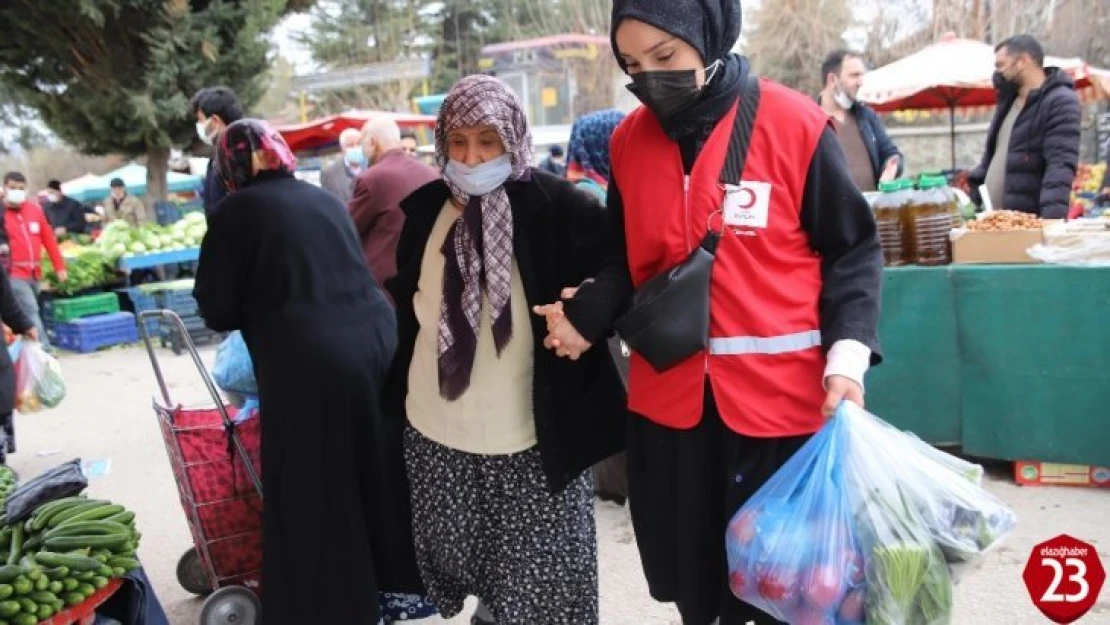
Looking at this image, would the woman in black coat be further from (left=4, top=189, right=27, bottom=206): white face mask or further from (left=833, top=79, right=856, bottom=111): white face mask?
(left=4, top=189, right=27, bottom=206): white face mask

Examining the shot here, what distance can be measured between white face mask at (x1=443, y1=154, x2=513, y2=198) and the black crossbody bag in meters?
0.63

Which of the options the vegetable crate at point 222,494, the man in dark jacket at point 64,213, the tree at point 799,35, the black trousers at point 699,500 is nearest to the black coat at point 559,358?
the black trousers at point 699,500

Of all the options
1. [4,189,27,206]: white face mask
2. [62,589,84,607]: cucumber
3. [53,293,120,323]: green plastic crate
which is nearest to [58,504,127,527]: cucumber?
[62,589,84,607]: cucumber

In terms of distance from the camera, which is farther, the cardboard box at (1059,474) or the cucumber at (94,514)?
the cardboard box at (1059,474)

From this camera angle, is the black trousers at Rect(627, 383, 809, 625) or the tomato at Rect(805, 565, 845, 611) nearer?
the tomato at Rect(805, 565, 845, 611)

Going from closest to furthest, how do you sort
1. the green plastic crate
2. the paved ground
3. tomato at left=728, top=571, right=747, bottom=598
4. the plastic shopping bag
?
1. tomato at left=728, top=571, right=747, bottom=598
2. the paved ground
3. the plastic shopping bag
4. the green plastic crate

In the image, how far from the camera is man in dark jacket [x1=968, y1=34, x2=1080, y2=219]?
5172 millimetres

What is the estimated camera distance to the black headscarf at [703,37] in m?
1.90

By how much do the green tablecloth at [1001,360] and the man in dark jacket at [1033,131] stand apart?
1.42 m

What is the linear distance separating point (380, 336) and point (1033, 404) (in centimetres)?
294

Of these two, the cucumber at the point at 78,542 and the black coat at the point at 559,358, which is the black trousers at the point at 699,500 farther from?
the cucumber at the point at 78,542

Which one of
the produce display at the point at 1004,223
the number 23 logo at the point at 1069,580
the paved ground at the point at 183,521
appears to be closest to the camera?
the number 23 logo at the point at 1069,580

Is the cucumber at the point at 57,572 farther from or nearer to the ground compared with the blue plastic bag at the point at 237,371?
nearer to the ground

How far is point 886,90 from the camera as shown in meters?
11.2
